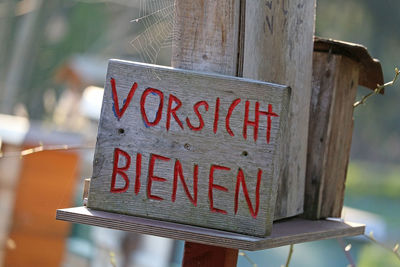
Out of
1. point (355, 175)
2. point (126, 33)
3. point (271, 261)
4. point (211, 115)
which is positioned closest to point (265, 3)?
point (211, 115)

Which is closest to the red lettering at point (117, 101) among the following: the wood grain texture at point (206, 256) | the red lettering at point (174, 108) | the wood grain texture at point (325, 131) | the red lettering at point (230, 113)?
the red lettering at point (174, 108)

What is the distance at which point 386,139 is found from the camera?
1133 inches

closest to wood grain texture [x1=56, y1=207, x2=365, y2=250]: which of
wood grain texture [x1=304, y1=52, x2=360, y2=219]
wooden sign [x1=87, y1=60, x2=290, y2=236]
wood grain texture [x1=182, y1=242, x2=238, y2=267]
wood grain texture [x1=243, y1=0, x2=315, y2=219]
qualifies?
wooden sign [x1=87, y1=60, x2=290, y2=236]

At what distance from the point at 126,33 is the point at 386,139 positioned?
11.3m

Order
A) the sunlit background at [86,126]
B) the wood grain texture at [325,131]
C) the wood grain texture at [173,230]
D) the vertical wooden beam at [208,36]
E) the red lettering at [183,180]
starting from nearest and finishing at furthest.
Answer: the wood grain texture at [173,230] < the red lettering at [183,180] < the vertical wooden beam at [208,36] < the wood grain texture at [325,131] < the sunlit background at [86,126]

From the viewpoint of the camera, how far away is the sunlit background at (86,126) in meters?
5.47

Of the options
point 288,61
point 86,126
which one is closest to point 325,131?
point 288,61

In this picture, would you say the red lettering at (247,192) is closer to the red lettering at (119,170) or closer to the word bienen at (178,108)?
the word bienen at (178,108)

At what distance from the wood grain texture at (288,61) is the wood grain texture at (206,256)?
0.24 meters

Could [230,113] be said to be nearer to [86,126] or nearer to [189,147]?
[189,147]

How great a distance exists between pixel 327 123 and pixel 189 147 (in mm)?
813

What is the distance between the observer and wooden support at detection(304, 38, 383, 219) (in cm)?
249

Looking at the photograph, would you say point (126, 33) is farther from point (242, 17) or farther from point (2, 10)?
point (242, 17)

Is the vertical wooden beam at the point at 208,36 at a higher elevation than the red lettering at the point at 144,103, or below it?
higher
